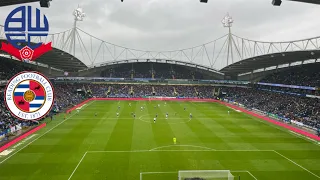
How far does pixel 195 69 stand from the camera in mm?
102000

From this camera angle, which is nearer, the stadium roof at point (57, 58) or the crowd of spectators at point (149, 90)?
the stadium roof at point (57, 58)

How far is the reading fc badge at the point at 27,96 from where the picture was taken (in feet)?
24.3

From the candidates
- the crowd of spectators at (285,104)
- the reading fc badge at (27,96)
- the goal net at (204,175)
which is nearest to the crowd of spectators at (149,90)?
the crowd of spectators at (285,104)

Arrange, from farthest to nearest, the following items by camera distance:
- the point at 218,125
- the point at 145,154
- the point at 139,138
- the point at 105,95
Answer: the point at 105,95
the point at 218,125
the point at 139,138
the point at 145,154

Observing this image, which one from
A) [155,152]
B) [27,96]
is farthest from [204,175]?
[27,96]

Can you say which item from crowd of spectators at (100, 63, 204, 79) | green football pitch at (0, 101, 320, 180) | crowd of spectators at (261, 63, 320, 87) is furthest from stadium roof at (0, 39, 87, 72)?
crowd of spectators at (261, 63, 320, 87)

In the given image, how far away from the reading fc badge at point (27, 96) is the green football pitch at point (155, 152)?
13.6 meters

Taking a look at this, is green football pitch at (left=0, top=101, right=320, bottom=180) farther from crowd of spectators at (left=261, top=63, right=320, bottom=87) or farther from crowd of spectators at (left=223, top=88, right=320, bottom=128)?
crowd of spectators at (left=261, top=63, right=320, bottom=87)

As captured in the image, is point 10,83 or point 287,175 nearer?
point 10,83

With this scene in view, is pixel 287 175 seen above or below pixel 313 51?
below

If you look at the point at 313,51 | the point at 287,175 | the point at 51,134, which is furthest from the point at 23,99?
the point at 313,51

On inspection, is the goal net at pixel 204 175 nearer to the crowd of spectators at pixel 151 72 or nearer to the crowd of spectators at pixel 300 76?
the crowd of spectators at pixel 300 76

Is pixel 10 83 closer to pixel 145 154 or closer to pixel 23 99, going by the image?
pixel 23 99

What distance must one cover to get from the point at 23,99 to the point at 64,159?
18039mm
